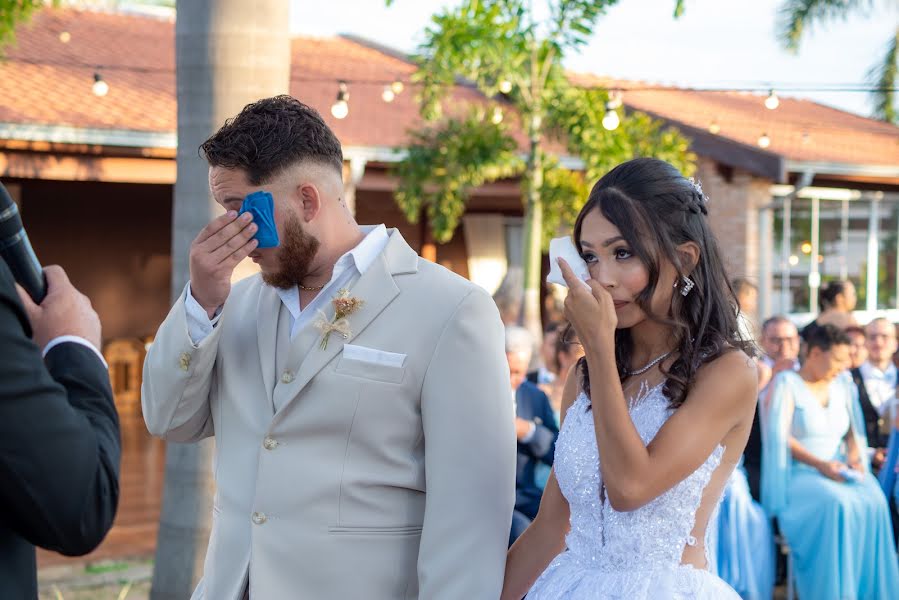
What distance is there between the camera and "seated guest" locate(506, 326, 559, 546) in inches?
226

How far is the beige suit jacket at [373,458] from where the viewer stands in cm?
240

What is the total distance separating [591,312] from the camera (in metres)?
2.41

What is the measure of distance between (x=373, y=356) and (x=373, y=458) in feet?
0.74

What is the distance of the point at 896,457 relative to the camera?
7285 mm

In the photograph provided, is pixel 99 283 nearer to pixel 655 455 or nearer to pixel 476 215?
pixel 476 215

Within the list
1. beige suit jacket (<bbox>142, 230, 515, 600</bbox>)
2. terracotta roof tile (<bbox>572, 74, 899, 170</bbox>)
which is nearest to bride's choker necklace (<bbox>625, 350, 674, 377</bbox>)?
beige suit jacket (<bbox>142, 230, 515, 600</bbox>)

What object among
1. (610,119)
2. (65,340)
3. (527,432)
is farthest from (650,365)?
(610,119)

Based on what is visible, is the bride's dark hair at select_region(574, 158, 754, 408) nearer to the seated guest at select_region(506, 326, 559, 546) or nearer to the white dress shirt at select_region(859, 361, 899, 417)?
the seated guest at select_region(506, 326, 559, 546)

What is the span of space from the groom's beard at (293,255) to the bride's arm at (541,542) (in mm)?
746

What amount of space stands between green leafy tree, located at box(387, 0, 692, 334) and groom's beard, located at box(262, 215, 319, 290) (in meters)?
8.77

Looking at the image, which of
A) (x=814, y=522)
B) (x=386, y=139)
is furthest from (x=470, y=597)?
(x=386, y=139)

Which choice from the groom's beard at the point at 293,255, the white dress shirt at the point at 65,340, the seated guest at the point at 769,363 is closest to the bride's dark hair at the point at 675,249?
the groom's beard at the point at 293,255

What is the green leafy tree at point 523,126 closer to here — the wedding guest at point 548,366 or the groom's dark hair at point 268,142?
the wedding guest at point 548,366

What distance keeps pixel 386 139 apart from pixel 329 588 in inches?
454
